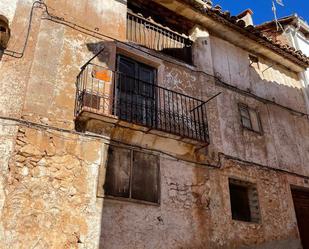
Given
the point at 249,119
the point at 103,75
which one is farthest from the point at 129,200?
the point at 249,119

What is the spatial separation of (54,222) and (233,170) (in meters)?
4.62

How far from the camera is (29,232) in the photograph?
5426 mm

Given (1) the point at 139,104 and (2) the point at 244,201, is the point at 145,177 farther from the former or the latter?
(2) the point at 244,201

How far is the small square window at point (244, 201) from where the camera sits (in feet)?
27.5

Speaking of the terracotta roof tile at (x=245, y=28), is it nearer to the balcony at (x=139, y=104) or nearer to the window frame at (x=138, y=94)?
the window frame at (x=138, y=94)

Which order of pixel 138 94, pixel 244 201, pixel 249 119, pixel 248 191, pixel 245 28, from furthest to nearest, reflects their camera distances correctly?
pixel 245 28
pixel 249 119
pixel 248 191
pixel 244 201
pixel 138 94

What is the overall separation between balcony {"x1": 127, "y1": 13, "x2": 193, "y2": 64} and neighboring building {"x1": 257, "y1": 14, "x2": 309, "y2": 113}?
6109 millimetres

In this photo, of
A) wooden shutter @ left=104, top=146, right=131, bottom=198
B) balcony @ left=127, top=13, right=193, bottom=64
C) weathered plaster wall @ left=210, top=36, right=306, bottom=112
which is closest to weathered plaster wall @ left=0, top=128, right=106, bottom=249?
wooden shutter @ left=104, top=146, right=131, bottom=198

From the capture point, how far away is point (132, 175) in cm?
694

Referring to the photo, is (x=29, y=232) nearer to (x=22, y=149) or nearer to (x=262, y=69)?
(x=22, y=149)

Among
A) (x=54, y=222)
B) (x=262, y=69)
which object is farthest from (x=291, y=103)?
(x=54, y=222)

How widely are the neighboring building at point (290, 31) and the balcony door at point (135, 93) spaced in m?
8.11

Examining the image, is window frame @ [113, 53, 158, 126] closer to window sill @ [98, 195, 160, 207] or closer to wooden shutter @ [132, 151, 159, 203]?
wooden shutter @ [132, 151, 159, 203]

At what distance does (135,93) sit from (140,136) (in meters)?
1.30
